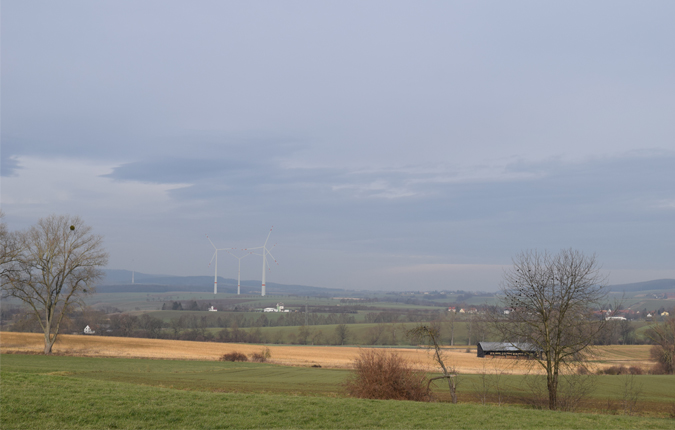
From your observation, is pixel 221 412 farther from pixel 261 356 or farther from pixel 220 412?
pixel 261 356

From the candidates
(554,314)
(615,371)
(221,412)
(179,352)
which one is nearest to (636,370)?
(615,371)

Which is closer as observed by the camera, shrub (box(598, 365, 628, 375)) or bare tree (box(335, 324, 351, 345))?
shrub (box(598, 365, 628, 375))

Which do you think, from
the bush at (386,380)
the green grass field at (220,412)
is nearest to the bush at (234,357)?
the bush at (386,380)

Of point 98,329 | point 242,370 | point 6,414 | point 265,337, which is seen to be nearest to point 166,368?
point 242,370

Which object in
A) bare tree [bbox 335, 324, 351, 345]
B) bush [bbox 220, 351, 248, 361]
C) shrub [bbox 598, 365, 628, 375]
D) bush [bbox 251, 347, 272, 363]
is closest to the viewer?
shrub [bbox 598, 365, 628, 375]

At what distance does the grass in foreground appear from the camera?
41.4 feet

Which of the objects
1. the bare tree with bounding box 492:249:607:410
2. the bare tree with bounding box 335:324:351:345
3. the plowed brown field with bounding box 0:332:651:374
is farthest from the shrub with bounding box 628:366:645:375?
the bare tree with bounding box 335:324:351:345

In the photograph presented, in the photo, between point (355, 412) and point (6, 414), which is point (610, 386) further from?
point (6, 414)

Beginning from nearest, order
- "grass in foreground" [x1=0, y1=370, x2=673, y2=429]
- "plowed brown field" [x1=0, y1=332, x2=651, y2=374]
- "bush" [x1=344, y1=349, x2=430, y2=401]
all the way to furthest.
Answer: "grass in foreground" [x1=0, y1=370, x2=673, y2=429]
"bush" [x1=344, y1=349, x2=430, y2=401]
"plowed brown field" [x1=0, y1=332, x2=651, y2=374]

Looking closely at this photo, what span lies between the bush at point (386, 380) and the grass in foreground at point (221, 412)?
3819 millimetres

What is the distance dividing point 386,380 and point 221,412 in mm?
9498

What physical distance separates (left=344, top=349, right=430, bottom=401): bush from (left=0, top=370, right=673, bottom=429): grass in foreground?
12.5 ft

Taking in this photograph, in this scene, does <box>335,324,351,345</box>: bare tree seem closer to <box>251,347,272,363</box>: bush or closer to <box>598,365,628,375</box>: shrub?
<box>251,347,272,363</box>: bush

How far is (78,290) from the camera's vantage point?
51.1 m
